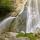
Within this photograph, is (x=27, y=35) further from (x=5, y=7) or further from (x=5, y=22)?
(x=5, y=7)

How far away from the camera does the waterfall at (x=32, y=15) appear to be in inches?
32.2

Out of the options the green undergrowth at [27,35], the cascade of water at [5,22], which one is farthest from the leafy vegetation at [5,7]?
the green undergrowth at [27,35]

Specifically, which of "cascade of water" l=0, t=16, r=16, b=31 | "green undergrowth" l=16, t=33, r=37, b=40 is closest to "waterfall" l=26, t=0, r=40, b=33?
"green undergrowth" l=16, t=33, r=37, b=40

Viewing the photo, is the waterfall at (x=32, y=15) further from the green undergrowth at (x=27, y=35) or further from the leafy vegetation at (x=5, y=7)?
the leafy vegetation at (x=5, y=7)

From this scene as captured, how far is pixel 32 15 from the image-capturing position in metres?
0.90

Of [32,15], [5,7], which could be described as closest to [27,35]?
[32,15]

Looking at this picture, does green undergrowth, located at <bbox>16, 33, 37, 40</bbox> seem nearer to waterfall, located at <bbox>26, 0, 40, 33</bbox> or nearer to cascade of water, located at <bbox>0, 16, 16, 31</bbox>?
waterfall, located at <bbox>26, 0, 40, 33</bbox>

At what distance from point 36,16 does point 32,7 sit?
0.11 metres

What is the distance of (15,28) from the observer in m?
0.81

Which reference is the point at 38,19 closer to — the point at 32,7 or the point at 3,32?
the point at 32,7

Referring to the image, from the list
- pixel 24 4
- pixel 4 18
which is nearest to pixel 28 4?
pixel 24 4

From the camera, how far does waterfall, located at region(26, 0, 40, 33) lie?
0.82m

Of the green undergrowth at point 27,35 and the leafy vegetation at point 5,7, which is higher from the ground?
the leafy vegetation at point 5,7

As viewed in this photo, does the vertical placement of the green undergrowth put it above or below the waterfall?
below
